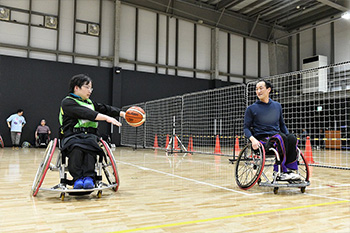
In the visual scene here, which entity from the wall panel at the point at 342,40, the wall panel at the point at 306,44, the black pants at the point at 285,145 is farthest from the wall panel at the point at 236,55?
the black pants at the point at 285,145

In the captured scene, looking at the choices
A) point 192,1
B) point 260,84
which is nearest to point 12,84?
point 192,1

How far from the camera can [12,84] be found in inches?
488

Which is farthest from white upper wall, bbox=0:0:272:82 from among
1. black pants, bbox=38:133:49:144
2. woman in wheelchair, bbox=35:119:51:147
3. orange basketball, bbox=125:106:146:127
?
orange basketball, bbox=125:106:146:127

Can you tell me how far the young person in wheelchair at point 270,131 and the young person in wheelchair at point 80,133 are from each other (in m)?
1.41

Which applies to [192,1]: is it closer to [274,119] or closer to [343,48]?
[343,48]

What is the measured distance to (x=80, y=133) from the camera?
3.03m

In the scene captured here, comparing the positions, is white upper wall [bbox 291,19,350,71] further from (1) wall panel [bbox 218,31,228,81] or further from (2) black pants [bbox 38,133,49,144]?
(2) black pants [bbox 38,133,49,144]

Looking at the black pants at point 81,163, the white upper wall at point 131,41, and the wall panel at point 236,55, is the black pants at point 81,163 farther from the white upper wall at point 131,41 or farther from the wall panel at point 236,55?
the wall panel at point 236,55

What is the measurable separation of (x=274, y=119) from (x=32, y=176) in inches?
133

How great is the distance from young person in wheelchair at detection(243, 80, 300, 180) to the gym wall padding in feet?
36.5

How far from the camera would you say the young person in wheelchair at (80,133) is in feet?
9.36

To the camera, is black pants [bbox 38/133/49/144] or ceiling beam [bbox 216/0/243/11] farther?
ceiling beam [bbox 216/0/243/11]

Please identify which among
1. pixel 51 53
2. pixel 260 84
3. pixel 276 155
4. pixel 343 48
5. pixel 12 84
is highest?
pixel 343 48

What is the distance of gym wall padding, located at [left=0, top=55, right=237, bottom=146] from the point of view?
12273mm
